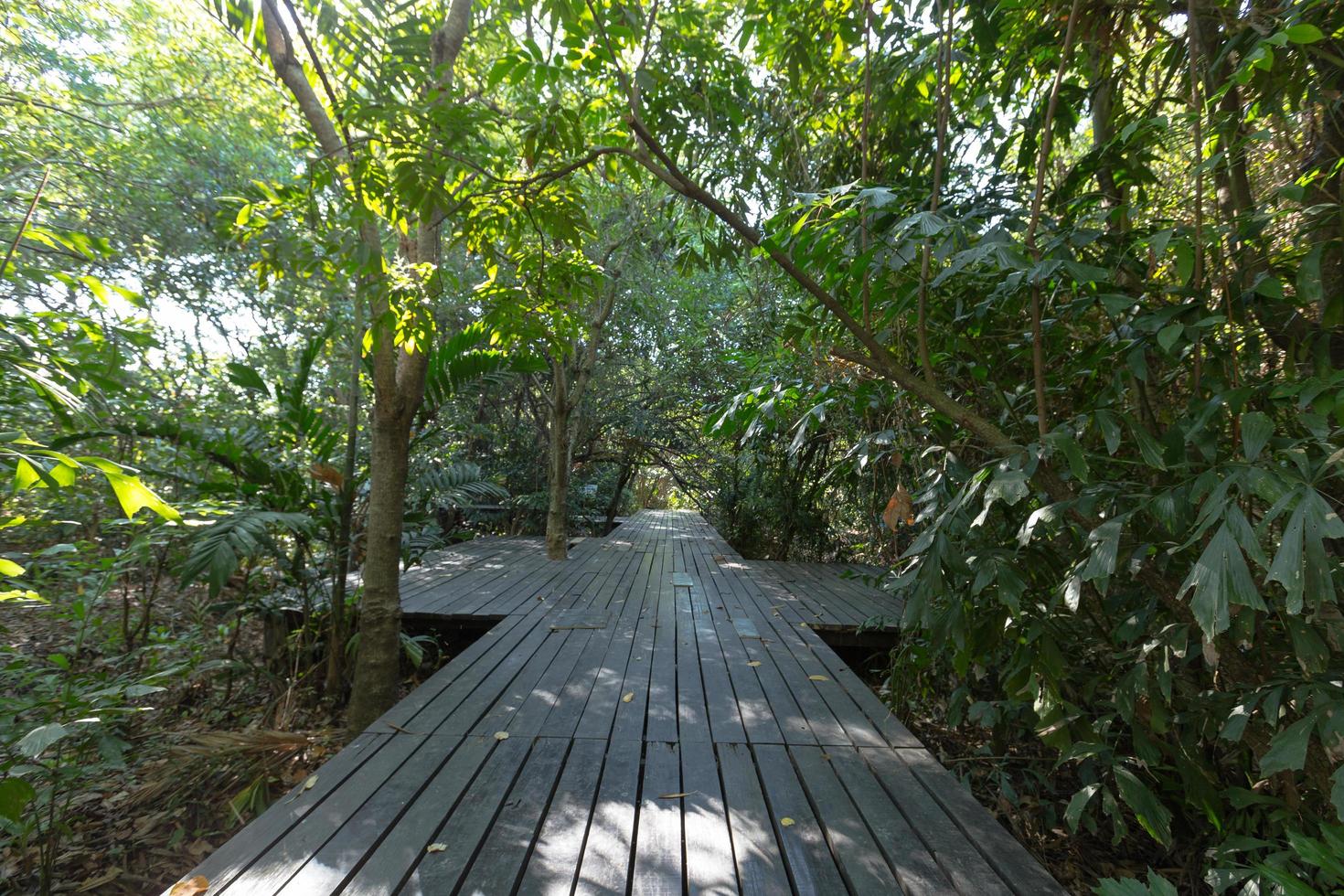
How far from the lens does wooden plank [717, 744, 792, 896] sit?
154 cm

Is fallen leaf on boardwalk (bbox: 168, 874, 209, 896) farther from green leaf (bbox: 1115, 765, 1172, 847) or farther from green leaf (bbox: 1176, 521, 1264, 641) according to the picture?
green leaf (bbox: 1115, 765, 1172, 847)

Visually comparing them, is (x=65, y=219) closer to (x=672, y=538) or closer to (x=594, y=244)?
(x=594, y=244)

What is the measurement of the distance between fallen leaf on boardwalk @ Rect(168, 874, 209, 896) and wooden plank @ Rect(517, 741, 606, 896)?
2.28ft

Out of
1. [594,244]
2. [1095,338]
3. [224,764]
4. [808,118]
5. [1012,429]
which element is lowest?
[224,764]

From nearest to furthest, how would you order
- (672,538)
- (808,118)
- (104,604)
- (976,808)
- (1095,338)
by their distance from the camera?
(976,808) → (1095,338) → (808,118) → (104,604) → (672,538)

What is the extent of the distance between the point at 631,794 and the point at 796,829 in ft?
1.65

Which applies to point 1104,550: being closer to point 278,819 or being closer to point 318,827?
point 318,827

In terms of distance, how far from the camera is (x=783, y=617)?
4.45m

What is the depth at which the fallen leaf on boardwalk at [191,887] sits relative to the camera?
4.50 feet

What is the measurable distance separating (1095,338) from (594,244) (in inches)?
253

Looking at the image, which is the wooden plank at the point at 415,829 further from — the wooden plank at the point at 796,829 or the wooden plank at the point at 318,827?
the wooden plank at the point at 796,829

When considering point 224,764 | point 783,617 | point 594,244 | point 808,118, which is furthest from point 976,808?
point 594,244

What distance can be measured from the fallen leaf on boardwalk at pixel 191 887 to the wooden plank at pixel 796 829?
4.44ft

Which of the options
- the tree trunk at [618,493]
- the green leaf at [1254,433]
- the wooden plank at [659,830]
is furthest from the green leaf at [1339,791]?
the tree trunk at [618,493]
